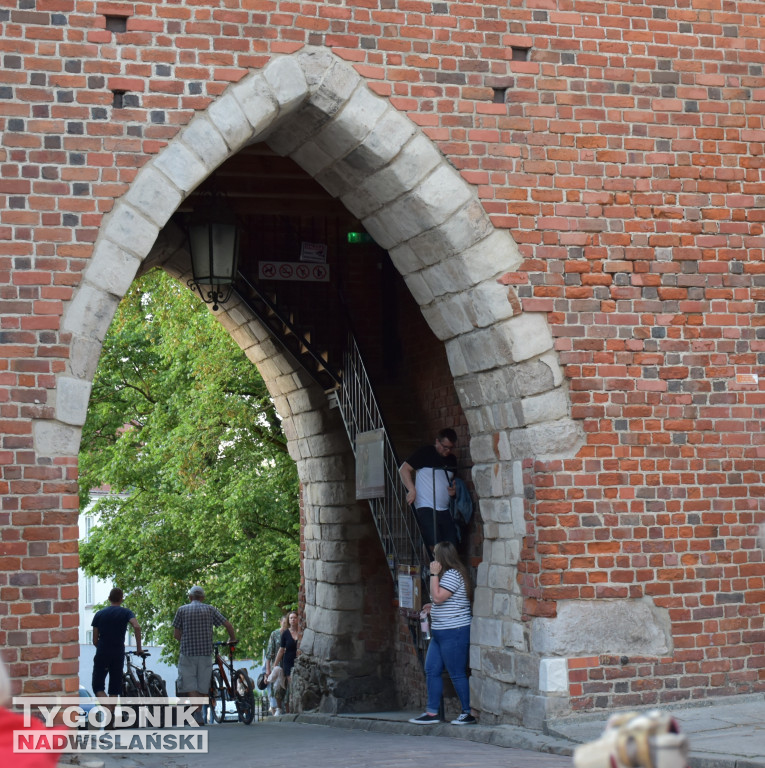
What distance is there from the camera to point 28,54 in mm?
6605

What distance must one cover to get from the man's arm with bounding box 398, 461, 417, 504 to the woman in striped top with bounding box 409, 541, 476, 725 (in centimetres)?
72

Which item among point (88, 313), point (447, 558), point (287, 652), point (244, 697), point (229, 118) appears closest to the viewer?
point (88, 313)

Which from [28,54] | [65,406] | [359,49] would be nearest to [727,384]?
[359,49]

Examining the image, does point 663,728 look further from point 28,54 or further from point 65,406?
point 28,54

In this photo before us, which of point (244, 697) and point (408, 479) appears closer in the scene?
point (408, 479)

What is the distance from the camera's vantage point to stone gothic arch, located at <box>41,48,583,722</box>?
6.61m

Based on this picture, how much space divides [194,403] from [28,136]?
11129mm

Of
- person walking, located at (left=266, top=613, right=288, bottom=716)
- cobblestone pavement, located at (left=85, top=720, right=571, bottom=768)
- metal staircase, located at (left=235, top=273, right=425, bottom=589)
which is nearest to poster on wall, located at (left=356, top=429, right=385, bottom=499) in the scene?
metal staircase, located at (left=235, top=273, right=425, bottom=589)

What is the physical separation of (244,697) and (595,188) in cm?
657

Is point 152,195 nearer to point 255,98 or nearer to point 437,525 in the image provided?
point 255,98

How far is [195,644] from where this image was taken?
10602 mm

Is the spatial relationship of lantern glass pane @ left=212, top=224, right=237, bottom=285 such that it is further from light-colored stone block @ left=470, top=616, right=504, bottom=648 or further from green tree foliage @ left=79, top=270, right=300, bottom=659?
green tree foliage @ left=79, top=270, right=300, bottom=659

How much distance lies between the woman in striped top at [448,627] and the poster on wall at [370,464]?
4.80 ft

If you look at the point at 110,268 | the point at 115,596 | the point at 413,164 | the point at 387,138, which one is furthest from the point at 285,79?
the point at 115,596
